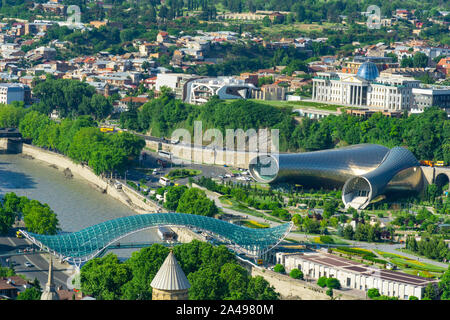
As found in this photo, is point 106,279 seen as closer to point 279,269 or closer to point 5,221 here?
point 279,269

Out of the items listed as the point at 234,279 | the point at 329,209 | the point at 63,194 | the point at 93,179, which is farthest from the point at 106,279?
the point at 93,179

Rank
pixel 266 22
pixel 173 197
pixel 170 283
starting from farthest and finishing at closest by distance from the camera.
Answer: pixel 266 22
pixel 173 197
pixel 170 283

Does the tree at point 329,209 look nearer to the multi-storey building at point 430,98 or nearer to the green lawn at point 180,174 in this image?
the green lawn at point 180,174

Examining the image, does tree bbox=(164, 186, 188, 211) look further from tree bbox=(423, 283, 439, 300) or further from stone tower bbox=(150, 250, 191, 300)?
stone tower bbox=(150, 250, 191, 300)

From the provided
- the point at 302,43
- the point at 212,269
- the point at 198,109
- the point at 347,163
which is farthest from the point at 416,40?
the point at 212,269

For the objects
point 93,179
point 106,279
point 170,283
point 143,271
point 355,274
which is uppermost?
point 170,283

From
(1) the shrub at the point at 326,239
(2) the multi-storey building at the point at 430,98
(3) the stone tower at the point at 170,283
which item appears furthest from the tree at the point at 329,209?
(3) the stone tower at the point at 170,283
